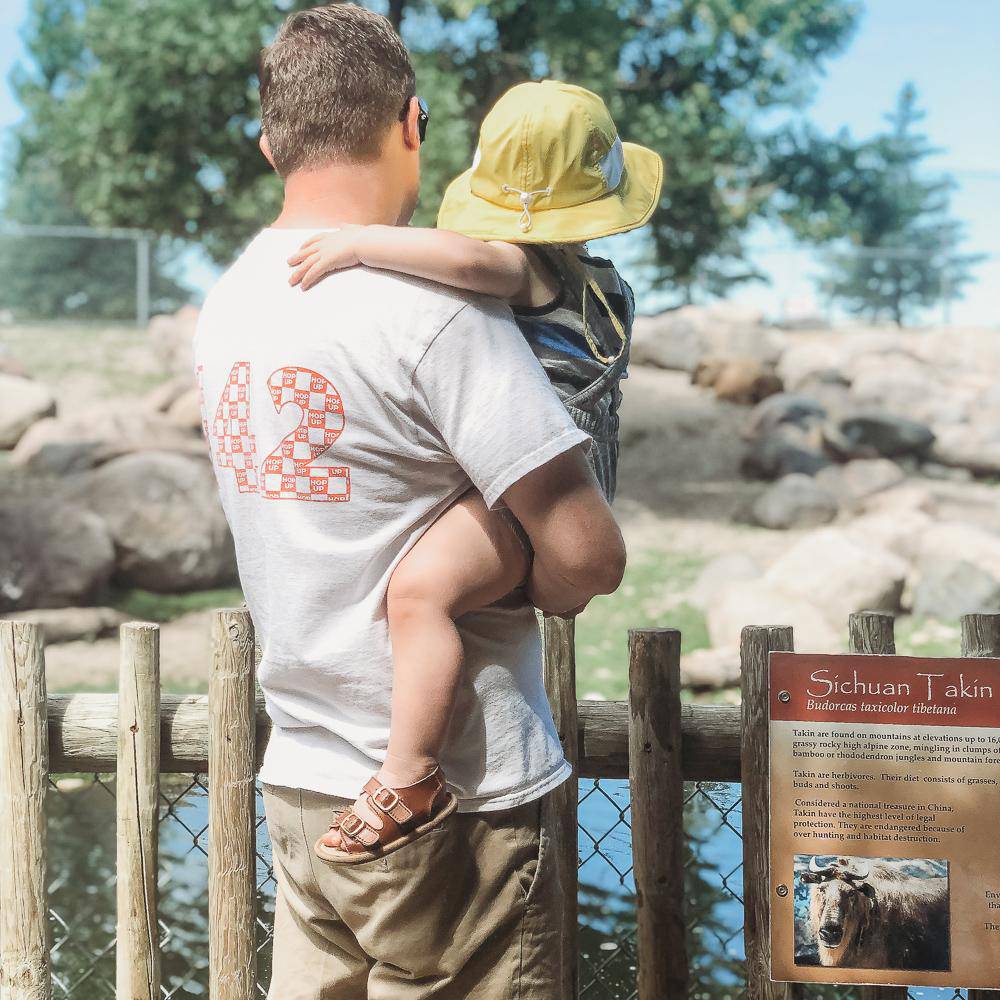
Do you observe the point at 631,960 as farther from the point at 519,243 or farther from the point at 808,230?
the point at 808,230

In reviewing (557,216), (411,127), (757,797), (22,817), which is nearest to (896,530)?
(757,797)

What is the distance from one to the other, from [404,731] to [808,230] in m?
14.5

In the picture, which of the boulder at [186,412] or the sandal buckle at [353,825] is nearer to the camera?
the sandal buckle at [353,825]

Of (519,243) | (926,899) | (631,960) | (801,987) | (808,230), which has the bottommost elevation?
(631,960)

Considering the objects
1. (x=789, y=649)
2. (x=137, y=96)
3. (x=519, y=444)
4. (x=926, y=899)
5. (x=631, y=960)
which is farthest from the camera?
(x=137, y=96)

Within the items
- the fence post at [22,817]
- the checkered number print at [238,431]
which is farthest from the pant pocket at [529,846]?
the fence post at [22,817]

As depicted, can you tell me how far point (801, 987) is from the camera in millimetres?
2242

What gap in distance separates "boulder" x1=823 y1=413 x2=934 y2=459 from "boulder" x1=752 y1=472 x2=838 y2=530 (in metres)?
1.56

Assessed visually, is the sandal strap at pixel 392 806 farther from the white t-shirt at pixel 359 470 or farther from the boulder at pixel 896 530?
the boulder at pixel 896 530

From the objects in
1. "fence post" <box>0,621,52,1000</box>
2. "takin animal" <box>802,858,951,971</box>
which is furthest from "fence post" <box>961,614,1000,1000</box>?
"fence post" <box>0,621,52,1000</box>

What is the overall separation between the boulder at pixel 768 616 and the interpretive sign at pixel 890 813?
5.61 meters

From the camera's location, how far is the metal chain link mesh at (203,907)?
3.82 m

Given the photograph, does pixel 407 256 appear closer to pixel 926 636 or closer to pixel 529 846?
pixel 529 846

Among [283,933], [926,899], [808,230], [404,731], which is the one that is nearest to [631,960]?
[926,899]
